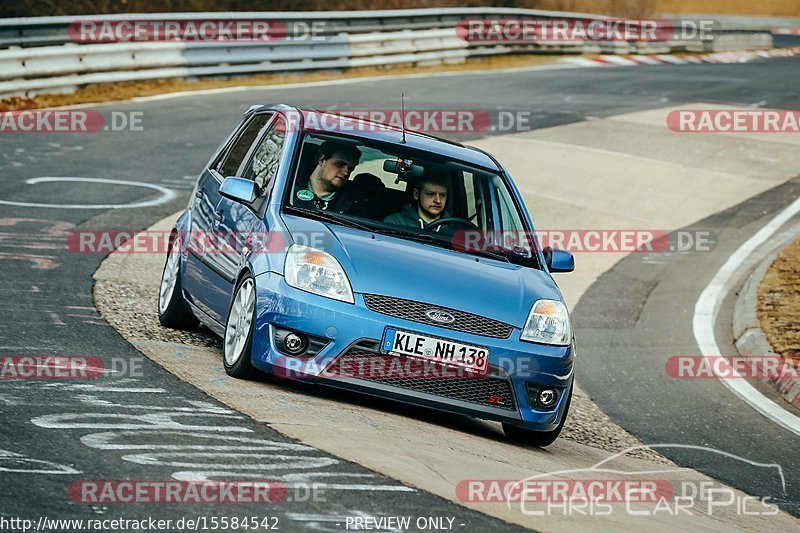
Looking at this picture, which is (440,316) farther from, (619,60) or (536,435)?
(619,60)

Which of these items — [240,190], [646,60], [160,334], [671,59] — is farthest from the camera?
[671,59]

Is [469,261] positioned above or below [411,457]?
above

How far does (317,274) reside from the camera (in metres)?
7.19

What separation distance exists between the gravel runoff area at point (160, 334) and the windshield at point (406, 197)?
1.21 meters

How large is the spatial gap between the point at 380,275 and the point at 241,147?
230 centimetres

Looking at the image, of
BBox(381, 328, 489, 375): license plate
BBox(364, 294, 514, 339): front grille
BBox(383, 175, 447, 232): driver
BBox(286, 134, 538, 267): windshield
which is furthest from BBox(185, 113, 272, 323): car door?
BBox(381, 328, 489, 375): license plate

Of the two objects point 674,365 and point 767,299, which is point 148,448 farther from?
point 767,299

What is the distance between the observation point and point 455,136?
21.2 metres

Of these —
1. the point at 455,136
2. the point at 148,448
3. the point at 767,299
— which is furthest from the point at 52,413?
the point at 455,136

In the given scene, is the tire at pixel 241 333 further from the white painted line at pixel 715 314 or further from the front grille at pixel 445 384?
the white painted line at pixel 715 314

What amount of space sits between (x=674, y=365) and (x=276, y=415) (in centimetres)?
548

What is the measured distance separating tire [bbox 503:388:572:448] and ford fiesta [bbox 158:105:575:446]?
12 millimetres

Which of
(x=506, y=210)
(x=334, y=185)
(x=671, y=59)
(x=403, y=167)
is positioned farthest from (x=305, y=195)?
(x=671, y=59)

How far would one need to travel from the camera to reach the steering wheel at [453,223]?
26.7 ft
